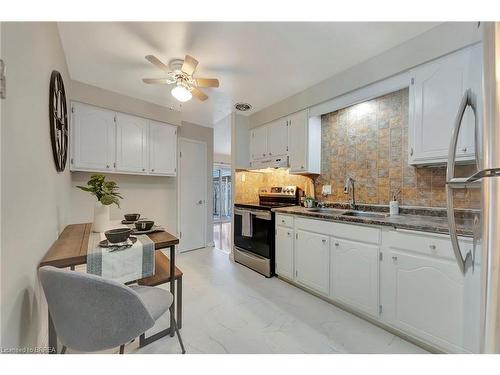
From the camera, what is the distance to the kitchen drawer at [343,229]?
5.90ft

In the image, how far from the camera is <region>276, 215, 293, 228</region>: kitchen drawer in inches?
101

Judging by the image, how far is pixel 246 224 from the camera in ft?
10.2

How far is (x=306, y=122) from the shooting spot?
276cm

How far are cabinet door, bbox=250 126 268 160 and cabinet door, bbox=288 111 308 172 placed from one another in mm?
499

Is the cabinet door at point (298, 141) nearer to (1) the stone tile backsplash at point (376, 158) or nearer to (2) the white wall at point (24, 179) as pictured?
(1) the stone tile backsplash at point (376, 158)

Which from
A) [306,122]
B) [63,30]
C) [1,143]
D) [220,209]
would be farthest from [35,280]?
[220,209]

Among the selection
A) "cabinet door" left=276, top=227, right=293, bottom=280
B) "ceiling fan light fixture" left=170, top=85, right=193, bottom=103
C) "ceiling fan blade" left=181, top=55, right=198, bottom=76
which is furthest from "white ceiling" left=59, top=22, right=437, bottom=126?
"cabinet door" left=276, top=227, right=293, bottom=280

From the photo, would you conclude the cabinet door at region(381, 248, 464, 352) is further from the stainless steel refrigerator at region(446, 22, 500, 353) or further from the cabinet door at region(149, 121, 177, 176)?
the cabinet door at region(149, 121, 177, 176)

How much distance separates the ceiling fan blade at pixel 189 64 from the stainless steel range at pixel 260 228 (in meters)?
1.81

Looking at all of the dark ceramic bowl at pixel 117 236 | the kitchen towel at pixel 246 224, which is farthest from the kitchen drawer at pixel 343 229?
the dark ceramic bowl at pixel 117 236

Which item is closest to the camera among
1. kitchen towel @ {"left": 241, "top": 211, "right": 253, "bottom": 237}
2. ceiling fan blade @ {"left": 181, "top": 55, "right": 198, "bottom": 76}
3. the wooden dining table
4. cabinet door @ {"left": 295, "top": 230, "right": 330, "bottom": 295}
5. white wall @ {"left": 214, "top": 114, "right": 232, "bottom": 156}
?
the wooden dining table

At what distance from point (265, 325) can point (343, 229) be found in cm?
110

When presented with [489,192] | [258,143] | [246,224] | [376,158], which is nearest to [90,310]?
[489,192]

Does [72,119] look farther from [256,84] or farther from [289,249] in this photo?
[289,249]
